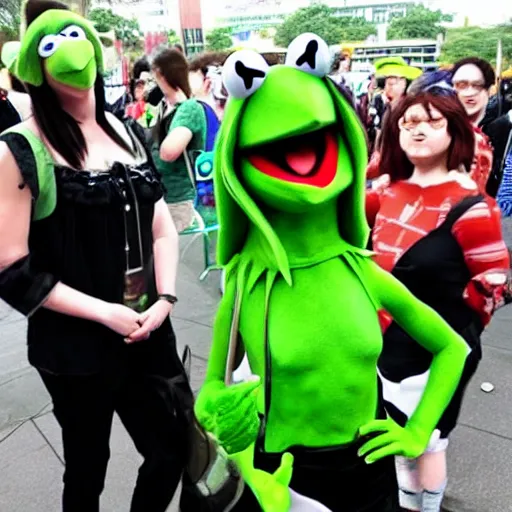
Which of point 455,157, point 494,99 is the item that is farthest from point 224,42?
point 455,157

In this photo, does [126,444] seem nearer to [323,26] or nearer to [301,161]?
[301,161]

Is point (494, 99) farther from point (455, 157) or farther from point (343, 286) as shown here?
point (343, 286)

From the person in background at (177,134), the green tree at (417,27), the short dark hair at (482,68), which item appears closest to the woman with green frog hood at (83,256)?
the short dark hair at (482,68)

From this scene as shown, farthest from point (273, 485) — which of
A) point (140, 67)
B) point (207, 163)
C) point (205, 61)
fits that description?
point (140, 67)

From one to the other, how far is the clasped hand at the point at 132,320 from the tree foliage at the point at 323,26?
65.2 metres

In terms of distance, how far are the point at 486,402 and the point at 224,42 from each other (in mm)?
66950

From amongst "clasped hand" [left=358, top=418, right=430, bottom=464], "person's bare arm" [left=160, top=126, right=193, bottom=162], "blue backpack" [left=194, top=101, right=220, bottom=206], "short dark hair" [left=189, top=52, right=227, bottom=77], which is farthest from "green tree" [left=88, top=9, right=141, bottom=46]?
"clasped hand" [left=358, top=418, right=430, bottom=464]

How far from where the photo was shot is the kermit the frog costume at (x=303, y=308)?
124 centimetres

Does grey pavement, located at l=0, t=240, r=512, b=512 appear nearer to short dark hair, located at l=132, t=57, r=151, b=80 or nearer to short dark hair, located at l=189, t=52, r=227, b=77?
short dark hair, located at l=189, t=52, r=227, b=77

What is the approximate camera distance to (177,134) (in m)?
4.14

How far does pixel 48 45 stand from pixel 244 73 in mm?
625

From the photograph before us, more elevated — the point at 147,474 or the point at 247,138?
the point at 247,138

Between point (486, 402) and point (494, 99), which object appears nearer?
point (486, 402)

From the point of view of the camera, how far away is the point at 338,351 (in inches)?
52.8
